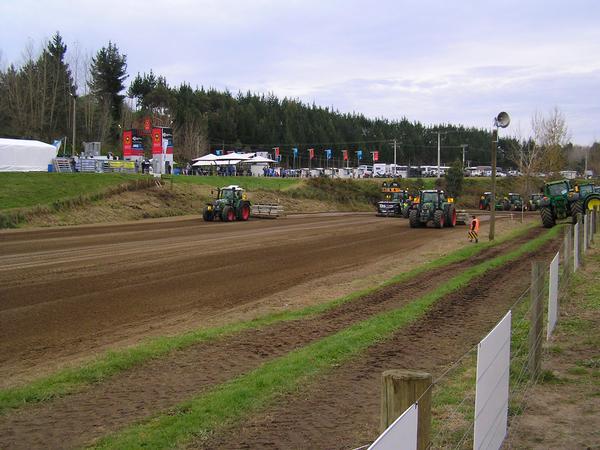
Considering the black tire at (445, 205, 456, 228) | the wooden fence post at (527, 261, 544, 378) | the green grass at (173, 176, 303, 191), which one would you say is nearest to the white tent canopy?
the green grass at (173, 176, 303, 191)

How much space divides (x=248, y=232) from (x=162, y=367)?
76.7 ft

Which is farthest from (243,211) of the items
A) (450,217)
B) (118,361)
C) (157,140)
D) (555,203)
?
(118,361)

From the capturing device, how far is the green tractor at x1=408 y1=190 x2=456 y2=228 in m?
35.8

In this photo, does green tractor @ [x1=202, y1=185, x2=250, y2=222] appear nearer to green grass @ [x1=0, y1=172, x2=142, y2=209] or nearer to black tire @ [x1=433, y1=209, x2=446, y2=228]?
green grass @ [x1=0, y1=172, x2=142, y2=209]

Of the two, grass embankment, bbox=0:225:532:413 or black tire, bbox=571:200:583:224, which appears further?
black tire, bbox=571:200:583:224

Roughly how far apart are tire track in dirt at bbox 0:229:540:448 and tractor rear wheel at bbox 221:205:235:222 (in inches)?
1086

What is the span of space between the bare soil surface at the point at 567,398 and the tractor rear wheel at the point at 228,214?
30.0 meters

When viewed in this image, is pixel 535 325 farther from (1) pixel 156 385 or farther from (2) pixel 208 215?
(2) pixel 208 215

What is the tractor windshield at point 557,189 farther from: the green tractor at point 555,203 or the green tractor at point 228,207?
the green tractor at point 228,207

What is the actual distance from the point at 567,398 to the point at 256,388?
11.2ft

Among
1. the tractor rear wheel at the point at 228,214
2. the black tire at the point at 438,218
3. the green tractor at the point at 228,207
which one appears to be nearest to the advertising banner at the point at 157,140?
the green tractor at the point at 228,207

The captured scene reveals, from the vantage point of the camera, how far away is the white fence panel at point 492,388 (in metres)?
3.98

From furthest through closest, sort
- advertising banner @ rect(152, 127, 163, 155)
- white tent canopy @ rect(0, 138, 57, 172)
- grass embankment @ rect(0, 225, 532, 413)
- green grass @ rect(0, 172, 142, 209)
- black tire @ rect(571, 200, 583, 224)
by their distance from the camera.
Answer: advertising banner @ rect(152, 127, 163, 155)
white tent canopy @ rect(0, 138, 57, 172)
green grass @ rect(0, 172, 142, 209)
black tire @ rect(571, 200, 583, 224)
grass embankment @ rect(0, 225, 532, 413)

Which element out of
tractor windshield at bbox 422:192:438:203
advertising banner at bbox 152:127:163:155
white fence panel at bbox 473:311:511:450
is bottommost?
white fence panel at bbox 473:311:511:450
